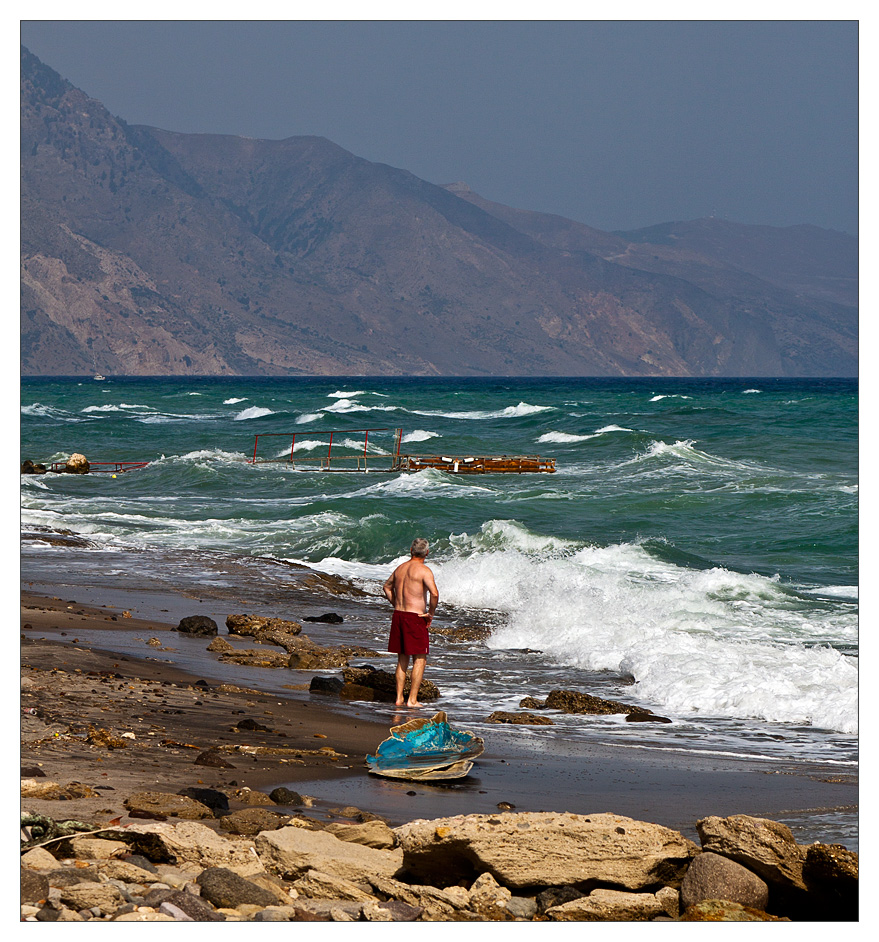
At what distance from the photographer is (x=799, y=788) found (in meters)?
7.47

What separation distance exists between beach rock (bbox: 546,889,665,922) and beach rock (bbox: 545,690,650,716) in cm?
478

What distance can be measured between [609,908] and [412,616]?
Result: 16.2 feet

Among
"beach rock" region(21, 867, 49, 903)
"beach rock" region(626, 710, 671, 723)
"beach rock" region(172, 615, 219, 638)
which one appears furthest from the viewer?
"beach rock" region(172, 615, 219, 638)

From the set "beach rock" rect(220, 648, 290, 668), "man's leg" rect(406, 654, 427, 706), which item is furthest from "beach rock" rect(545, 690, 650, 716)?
"beach rock" rect(220, 648, 290, 668)

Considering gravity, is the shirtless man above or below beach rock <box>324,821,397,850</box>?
above

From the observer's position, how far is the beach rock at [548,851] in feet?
16.5

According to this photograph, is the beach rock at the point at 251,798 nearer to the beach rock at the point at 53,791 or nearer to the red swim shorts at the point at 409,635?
the beach rock at the point at 53,791

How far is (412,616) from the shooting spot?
9.59 meters

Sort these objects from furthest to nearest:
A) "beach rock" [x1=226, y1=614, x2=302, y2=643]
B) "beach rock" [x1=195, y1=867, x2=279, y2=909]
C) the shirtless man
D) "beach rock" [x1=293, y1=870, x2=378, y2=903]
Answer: "beach rock" [x1=226, y1=614, x2=302, y2=643]
the shirtless man
"beach rock" [x1=293, y1=870, x2=378, y2=903]
"beach rock" [x1=195, y1=867, x2=279, y2=909]

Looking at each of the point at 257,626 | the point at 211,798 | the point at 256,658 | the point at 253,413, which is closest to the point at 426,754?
the point at 211,798

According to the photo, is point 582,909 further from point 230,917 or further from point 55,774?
point 55,774

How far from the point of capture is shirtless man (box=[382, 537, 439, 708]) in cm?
946

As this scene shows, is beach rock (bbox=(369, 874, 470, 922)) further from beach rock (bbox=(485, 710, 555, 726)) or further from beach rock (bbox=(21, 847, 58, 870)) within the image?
beach rock (bbox=(485, 710, 555, 726))
